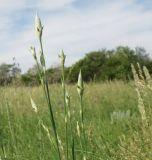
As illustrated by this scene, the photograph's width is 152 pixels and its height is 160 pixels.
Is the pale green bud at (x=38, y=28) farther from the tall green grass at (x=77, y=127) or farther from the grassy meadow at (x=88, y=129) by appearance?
the grassy meadow at (x=88, y=129)

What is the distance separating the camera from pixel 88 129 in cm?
367

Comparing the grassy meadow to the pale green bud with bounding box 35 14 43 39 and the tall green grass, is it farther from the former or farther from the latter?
the pale green bud with bounding box 35 14 43 39

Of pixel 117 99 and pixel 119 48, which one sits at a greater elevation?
pixel 119 48

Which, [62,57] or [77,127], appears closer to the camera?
[62,57]

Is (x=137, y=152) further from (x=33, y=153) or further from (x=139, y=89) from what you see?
(x=33, y=153)

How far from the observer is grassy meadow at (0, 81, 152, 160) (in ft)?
9.04

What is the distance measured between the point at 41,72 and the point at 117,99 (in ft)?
27.8

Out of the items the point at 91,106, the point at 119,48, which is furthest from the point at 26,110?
the point at 119,48

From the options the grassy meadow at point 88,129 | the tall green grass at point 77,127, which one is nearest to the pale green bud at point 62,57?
the tall green grass at point 77,127

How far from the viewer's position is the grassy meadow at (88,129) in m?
2.76

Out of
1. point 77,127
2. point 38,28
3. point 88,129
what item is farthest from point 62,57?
point 88,129

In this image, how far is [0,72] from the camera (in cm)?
896

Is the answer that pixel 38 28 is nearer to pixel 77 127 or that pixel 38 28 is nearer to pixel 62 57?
pixel 62 57

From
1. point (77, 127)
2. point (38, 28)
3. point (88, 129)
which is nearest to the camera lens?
point (38, 28)
